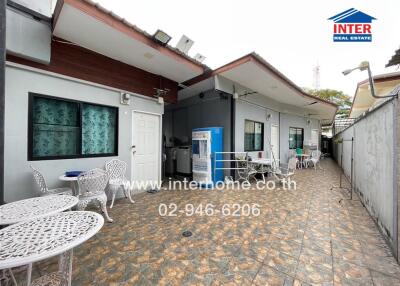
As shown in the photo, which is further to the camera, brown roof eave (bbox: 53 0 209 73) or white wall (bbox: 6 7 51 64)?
white wall (bbox: 6 7 51 64)

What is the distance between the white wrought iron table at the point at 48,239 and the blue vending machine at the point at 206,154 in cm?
410

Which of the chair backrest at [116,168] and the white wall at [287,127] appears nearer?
the chair backrest at [116,168]

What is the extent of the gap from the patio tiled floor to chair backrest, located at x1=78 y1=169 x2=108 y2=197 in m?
0.64

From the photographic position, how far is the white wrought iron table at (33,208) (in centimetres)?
148

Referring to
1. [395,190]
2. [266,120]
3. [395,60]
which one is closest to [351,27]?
[395,60]

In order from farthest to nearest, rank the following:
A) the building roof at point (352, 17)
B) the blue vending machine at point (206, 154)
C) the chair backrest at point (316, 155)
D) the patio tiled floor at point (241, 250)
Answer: the chair backrest at point (316, 155), the blue vending machine at point (206, 154), the building roof at point (352, 17), the patio tiled floor at point (241, 250)

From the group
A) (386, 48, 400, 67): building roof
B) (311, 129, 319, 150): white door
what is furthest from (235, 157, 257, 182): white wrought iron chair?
(311, 129, 319, 150): white door

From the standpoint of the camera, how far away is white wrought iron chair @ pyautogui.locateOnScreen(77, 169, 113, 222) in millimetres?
2881

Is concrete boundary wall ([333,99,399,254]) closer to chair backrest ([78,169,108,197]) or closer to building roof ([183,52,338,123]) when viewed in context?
building roof ([183,52,338,123])

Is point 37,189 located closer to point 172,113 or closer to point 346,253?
point 346,253

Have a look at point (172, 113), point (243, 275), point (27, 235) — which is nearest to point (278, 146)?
point (172, 113)

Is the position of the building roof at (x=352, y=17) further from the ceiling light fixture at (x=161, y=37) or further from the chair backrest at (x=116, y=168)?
the chair backrest at (x=116, y=168)

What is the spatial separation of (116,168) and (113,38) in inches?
106

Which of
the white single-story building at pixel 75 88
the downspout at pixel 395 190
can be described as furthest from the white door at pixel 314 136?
the downspout at pixel 395 190
